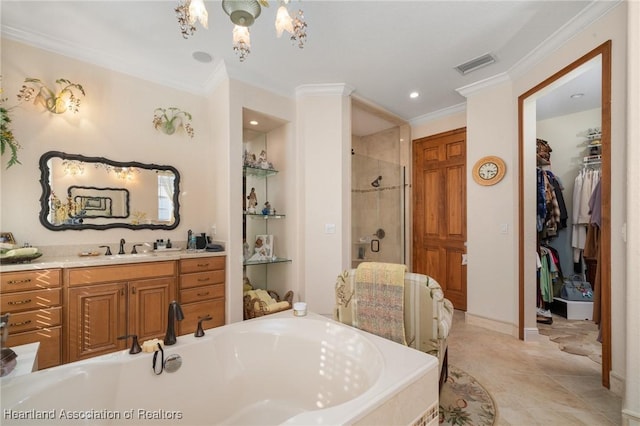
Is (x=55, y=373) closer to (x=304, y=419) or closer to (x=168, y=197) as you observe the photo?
(x=304, y=419)

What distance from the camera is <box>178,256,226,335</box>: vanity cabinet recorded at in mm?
2629

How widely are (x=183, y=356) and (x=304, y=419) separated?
2.98 ft

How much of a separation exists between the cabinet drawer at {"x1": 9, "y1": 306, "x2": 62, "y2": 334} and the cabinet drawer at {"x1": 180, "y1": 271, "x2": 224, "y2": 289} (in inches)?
34.0

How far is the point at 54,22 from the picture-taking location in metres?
2.22

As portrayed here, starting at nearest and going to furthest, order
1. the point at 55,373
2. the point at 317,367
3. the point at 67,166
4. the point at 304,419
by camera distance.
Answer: the point at 304,419
the point at 55,373
the point at 317,367
the point at 67,166

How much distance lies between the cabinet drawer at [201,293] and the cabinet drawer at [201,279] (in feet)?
0.13

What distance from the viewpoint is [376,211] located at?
156 inches

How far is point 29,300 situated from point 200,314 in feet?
4.00

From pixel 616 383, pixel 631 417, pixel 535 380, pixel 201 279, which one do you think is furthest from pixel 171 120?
pixel 616 383

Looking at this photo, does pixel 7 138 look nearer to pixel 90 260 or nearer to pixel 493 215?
pixel 90 260

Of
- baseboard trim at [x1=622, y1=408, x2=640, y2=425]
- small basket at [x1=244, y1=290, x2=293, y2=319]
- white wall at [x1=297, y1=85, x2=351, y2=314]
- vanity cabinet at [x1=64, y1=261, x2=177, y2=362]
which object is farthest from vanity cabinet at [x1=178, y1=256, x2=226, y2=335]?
baseboard trim at [x1=622, y1=408, x2=640, y2=425]

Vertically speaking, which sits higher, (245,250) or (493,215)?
(493,215)

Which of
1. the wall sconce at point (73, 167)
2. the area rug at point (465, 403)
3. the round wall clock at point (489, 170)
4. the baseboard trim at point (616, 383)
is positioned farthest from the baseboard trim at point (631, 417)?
the wall sconce at point (73, 167)

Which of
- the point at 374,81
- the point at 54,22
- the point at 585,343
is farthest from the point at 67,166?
the point at 585,343
